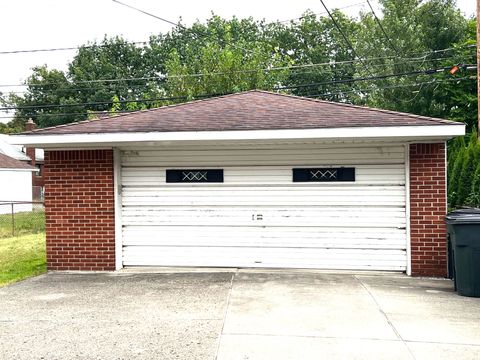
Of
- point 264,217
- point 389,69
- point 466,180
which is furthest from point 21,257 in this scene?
point 389,69

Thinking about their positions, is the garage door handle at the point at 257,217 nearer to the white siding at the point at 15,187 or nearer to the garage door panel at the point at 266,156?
the garage door panel at the point at 266,156

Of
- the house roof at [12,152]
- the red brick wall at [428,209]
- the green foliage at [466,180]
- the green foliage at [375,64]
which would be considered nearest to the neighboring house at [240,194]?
the red brick wall at [428,209]

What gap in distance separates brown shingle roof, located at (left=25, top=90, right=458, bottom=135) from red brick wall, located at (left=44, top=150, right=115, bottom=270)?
0.64 m

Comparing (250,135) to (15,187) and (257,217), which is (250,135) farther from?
(15,187)

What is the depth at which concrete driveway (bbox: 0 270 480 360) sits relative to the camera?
462 cm

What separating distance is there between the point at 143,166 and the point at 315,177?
127 inches

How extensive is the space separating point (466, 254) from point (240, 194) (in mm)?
3896

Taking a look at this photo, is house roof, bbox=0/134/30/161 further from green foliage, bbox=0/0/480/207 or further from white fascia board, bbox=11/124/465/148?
white fascia board, bbox=11/124/465/148

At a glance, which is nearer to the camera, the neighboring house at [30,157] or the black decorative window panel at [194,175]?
the black decorative window panel at [194,175]

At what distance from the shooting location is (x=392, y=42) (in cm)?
2409

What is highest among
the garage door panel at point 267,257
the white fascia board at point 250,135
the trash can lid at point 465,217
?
the white fascia board at point 250,135

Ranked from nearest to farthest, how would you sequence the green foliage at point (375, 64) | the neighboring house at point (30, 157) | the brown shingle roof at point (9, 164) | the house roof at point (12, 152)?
1. the green foliage at point (375, 64)
2. the brown shingle roof at point (9, 164)
3. the house roof at point (12, 152)
4. the neighboring house at point (30, 157)

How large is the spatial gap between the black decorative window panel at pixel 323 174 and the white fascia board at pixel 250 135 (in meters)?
0.91

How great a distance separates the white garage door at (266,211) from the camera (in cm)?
841
